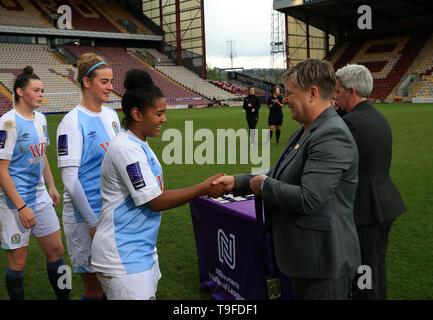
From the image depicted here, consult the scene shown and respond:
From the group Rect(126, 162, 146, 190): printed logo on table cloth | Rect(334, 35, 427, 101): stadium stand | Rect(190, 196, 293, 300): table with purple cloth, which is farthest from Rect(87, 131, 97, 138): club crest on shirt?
Rect(334, 35, 427, 101): stadium stand

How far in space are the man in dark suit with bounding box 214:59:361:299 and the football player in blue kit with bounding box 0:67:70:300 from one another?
1.85 m

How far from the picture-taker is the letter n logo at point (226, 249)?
319 cm

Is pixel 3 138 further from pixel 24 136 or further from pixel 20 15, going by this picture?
pixel 20 15

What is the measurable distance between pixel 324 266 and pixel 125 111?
1.26 m

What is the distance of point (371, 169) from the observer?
2.61 metres

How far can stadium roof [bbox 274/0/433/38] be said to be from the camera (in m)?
35.1

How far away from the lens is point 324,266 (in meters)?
1.98

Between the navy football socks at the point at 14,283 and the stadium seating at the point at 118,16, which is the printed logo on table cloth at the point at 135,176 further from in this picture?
the stadium seating at the point at 118,16

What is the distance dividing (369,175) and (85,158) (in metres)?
1.83

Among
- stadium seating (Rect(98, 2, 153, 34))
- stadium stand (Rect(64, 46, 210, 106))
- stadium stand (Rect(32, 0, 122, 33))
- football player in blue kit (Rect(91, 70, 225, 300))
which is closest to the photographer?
football player in blue kit (Rect(91, 70, 225, 300))

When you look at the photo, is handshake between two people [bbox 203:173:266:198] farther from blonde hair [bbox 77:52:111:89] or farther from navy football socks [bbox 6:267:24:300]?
navy football socks [bbox 6:267:24:300]

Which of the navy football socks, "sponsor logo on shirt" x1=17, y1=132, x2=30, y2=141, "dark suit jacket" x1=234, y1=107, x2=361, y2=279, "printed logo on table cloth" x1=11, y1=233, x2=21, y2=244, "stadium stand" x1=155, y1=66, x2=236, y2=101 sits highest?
"stadium stand" x1=155, y1=66, x2=236, y2=101

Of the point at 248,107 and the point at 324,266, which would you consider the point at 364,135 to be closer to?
the point at 324,266

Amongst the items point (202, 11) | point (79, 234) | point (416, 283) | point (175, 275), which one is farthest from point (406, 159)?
point (202, 11)
